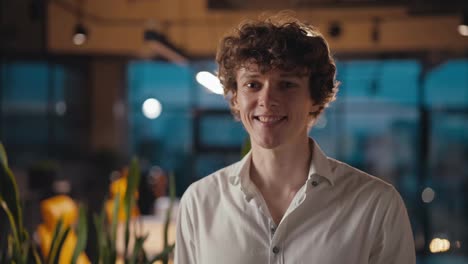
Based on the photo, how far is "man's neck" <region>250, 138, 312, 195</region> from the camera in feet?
4.73

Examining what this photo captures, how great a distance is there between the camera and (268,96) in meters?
1.37

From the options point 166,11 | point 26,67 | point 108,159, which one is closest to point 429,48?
point 166,11

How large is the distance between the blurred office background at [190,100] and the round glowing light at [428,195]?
2cm

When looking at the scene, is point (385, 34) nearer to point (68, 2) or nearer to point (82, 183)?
point (68, 2)

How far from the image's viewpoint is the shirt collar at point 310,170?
142 cm

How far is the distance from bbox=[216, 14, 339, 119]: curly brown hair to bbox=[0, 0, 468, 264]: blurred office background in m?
5.50

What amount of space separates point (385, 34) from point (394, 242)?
7672 mm

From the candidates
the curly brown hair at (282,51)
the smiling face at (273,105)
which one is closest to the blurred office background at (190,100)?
the curly brown hair at (282,51)

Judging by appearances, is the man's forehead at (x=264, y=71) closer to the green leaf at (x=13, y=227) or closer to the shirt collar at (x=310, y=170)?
the shirt collar at (x=310, y=170)

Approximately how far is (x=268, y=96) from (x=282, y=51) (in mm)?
110

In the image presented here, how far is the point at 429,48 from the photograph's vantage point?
27.9ft

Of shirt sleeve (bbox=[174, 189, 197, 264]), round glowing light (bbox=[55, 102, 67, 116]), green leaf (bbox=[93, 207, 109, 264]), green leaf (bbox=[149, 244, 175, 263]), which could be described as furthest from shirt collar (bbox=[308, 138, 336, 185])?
round glowing light (bbox=[55, 102, 67, 116])

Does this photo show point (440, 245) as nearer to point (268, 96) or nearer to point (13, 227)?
point (268, 96)

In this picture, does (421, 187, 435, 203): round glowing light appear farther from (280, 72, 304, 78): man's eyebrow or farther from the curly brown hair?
(280, 72, 304, 78): man's eyebrow
